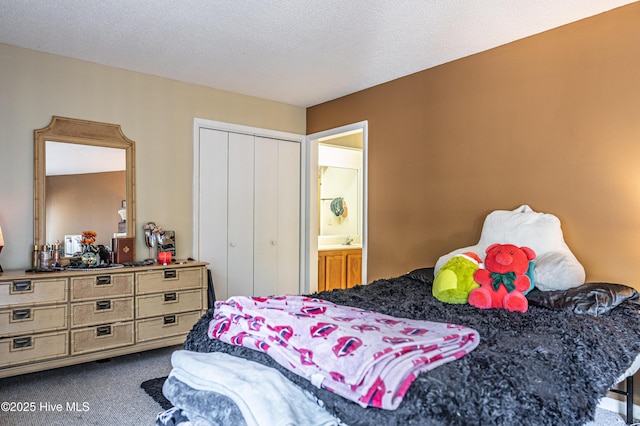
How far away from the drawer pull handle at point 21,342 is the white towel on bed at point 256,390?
1.89 meters

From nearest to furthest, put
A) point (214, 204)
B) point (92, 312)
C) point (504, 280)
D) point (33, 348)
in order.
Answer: point (504, 280)
point (33, 348)
point (92, 312)
point (214, 204)

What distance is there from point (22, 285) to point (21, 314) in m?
0.19

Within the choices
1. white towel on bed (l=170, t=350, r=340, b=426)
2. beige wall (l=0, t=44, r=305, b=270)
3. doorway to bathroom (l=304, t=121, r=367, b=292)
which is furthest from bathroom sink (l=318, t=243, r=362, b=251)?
white towel on bed (l=170, t=350, r=340, b=426)

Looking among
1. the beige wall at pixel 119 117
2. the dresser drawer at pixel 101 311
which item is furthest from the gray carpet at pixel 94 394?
the beige wall at pixel 119 117

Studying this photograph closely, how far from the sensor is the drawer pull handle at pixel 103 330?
310 cm

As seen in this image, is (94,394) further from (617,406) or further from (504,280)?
(617,406)

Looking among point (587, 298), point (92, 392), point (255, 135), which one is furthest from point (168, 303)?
point (587, 298)

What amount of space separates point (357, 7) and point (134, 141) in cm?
227

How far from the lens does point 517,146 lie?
117 inches

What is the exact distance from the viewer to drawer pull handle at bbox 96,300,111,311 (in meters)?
3.11

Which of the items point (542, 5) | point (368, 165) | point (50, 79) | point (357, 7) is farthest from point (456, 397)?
point (50, 79)

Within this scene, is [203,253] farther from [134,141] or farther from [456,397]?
[456,397]

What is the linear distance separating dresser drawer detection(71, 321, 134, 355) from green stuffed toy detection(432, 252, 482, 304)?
2.34m

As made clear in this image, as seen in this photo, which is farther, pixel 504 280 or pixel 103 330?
pixel 103 330
